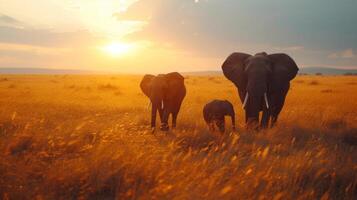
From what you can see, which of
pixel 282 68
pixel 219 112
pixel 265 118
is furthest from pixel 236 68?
pixel 265 118

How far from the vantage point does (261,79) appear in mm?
9828

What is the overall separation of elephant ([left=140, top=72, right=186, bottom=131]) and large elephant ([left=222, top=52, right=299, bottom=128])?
1654 millimetres

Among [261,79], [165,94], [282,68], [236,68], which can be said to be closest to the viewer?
[261,79]

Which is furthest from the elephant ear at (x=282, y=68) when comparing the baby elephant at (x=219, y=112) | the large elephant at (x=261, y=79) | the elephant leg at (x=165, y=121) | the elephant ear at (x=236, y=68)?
the elephant leg at (x=165, y=121)

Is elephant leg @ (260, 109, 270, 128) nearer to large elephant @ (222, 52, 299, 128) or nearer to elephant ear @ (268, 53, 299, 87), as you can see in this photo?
large elephant @ (222, 52, 299, 128)

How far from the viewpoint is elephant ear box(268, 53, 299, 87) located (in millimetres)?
10531

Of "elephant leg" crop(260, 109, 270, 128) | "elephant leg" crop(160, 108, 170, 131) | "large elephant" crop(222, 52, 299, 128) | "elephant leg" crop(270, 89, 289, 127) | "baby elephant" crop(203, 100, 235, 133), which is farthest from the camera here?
"elephant leg" crop(270, 89, 289, 127)

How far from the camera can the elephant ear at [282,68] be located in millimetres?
10531

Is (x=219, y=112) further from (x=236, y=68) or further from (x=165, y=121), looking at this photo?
(x=236, y=68)

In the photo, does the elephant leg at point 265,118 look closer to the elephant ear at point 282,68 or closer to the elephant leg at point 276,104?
the elephant leg at point 276,104

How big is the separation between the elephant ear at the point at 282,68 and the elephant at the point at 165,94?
9.51 ft

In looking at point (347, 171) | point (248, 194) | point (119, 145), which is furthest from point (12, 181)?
point (347, 171)

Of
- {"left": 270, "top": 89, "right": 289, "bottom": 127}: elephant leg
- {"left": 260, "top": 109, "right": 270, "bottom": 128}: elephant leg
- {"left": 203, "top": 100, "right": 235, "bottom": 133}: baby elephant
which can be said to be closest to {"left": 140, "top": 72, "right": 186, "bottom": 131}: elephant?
{"left": 203, "top": 100, "right": 235, "bottom": 133}: baby elephant

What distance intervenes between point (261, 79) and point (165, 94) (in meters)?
2.84
